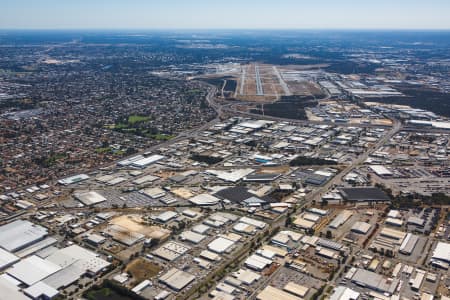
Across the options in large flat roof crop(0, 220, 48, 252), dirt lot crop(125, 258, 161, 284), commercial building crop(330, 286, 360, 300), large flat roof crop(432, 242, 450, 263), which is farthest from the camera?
large flat roof crop(0, 220, 48, 252)

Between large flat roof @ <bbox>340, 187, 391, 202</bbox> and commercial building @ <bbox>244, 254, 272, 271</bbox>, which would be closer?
commercial building @ <bbox>244, 254, 272, 271</bbox>

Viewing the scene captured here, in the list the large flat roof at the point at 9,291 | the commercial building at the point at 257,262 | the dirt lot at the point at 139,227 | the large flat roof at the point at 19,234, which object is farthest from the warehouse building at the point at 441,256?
the large flat roof at the point at 19,234

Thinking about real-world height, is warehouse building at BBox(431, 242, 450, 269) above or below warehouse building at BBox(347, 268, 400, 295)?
above

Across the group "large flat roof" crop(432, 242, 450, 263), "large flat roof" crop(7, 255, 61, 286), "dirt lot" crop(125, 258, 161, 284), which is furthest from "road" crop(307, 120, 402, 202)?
"large flat roof" crop(7, 255, 61, 286)

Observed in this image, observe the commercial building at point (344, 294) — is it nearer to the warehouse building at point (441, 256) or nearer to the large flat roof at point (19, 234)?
the warehouse building at point (441, 256)

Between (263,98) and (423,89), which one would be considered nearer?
(263,98)

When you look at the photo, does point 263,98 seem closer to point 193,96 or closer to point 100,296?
point 193,96

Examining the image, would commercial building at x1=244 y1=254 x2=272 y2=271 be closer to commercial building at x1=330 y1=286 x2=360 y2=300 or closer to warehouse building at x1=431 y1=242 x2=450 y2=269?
commercial building at x1=330 y1=286 x2=360 y2=300

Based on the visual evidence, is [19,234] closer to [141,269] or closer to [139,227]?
[139,227]

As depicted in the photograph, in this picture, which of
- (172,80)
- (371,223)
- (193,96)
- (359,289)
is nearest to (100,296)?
(359,289)
